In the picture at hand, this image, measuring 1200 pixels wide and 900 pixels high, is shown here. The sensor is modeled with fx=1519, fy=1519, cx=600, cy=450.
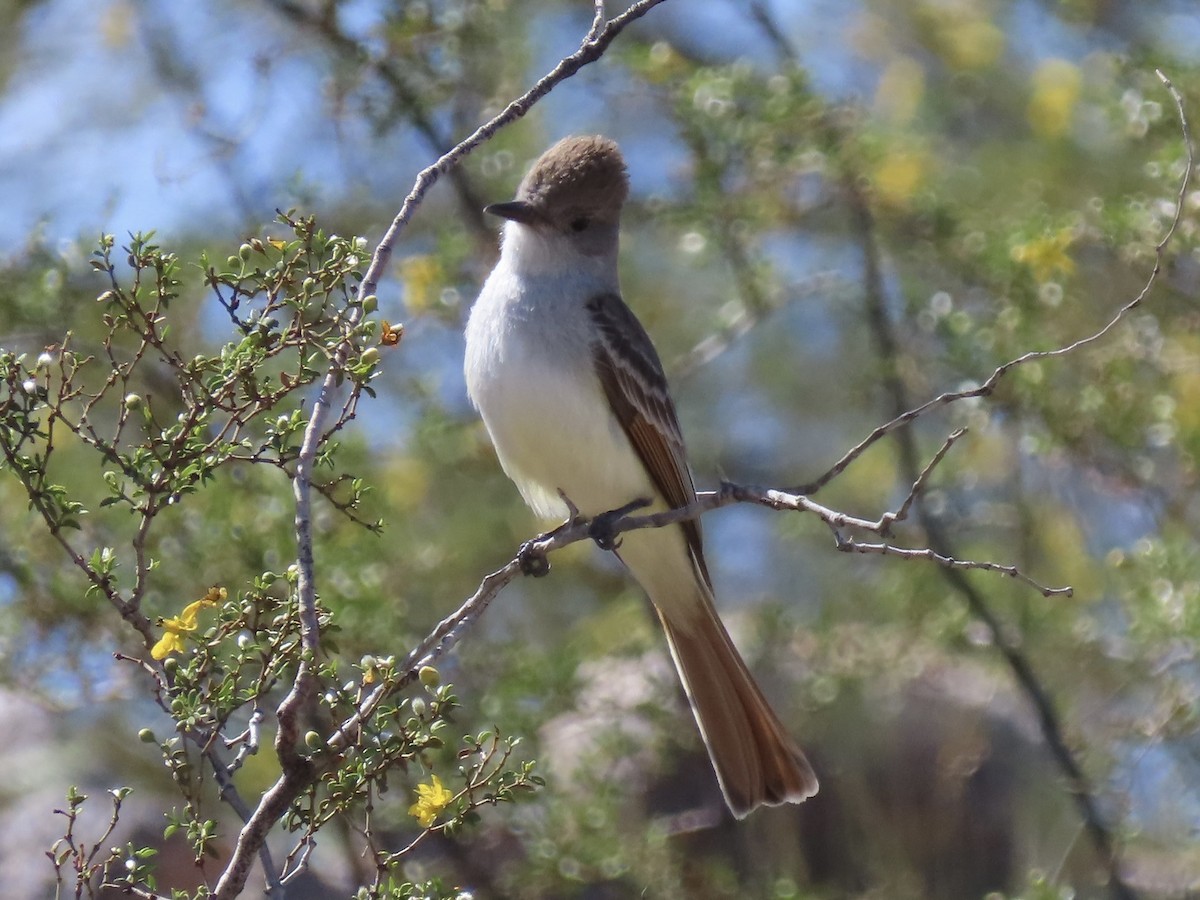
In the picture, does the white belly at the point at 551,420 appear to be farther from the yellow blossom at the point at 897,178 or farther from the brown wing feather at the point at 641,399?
the yellow blossom at the point at 897,178

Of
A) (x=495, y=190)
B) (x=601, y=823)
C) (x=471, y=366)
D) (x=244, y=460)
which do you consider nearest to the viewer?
(x=244, y=460)

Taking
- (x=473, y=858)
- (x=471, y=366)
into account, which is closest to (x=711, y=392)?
(x=473, y=858)

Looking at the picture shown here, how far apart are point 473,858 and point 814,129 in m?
2.66

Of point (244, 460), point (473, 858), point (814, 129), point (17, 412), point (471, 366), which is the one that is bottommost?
point (244, 460)

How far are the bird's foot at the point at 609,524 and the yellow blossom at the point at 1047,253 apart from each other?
1379 mm

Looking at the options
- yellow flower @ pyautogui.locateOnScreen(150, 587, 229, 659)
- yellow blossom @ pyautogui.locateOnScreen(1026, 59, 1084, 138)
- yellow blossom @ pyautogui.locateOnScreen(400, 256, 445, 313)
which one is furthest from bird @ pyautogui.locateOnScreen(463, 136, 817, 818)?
yellow blossom @ pyautogui.locateOnScreen(1026, 59, 1084, 138)

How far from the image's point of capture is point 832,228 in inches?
231

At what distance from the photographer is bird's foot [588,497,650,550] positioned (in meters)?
3.27

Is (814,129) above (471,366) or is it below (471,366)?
above

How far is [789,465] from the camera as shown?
20.8ft

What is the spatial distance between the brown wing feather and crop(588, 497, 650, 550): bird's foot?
9 cm

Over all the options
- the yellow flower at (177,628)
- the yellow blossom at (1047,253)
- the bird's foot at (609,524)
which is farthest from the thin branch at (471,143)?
the yellow blossom at (1047,253)

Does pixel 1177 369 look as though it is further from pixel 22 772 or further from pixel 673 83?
pixel 22 772

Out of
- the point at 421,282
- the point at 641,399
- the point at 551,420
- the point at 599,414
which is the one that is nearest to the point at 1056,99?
the point at 421,282
